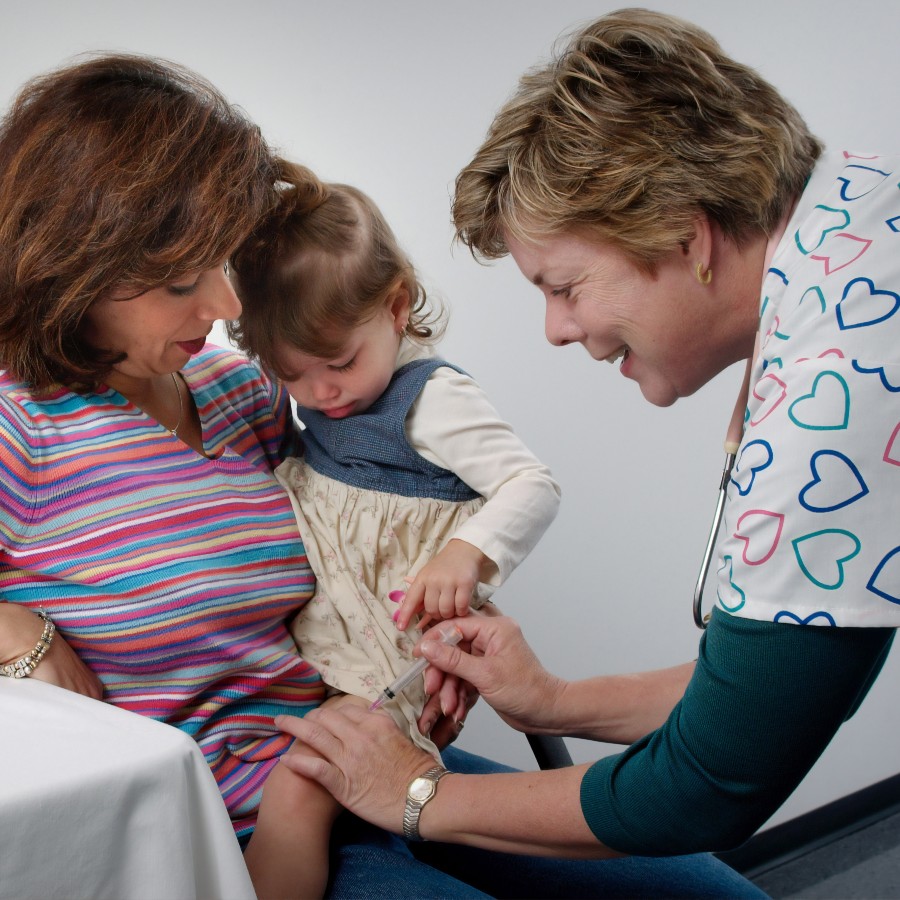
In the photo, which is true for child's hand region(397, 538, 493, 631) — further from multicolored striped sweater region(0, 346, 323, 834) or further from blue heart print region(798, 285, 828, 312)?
blue heart print region(798, 285, 828, 312)

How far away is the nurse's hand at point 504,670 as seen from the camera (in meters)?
1.36

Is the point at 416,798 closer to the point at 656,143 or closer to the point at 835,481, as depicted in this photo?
the point at 835,481

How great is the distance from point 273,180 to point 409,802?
2.64ft

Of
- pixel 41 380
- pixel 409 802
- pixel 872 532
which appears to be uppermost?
pixel 872 532

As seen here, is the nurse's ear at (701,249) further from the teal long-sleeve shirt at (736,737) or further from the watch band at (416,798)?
the watch band at (416,798)

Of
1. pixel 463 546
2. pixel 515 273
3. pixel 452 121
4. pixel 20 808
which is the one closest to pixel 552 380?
pixel 515 273

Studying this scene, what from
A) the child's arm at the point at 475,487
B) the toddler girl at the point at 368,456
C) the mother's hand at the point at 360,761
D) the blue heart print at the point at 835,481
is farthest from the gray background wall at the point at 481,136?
the blue heart print at the point at 835,481

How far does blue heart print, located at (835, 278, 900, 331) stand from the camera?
0.92m

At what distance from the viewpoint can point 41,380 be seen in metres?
1.17

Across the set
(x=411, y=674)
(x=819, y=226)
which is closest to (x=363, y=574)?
(x=411, y=674)

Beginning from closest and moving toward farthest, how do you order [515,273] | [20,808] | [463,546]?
[20,808], [463,546], [515,273]

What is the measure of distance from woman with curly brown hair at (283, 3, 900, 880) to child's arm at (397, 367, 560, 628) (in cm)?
9

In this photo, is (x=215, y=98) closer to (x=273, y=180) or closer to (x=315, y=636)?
(x=273, y=180)

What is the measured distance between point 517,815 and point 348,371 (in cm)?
65
